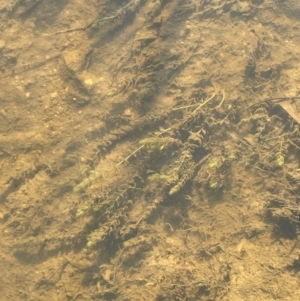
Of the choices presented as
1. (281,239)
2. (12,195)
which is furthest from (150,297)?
(12,195)

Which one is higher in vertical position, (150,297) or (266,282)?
(150,297)

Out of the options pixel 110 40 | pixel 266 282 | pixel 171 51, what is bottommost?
pixel 266 282

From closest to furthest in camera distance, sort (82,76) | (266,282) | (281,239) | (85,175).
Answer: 1. (266,282)
2. (281,239)
3. (85,175)
4. (82,76)

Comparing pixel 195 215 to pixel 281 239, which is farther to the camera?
pixel 195 215

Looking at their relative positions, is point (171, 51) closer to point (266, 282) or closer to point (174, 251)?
point (174, 251)

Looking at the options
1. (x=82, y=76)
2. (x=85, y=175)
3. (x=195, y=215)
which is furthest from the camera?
(x=82, y=76)

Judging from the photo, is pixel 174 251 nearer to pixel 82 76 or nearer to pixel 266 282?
pixel 266 282

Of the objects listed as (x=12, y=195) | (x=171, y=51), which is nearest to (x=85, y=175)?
(x=12, y=195)

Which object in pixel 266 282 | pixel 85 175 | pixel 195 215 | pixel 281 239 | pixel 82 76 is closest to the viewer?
pixel 266 282

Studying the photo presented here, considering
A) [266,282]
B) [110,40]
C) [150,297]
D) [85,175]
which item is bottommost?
[266,282]
